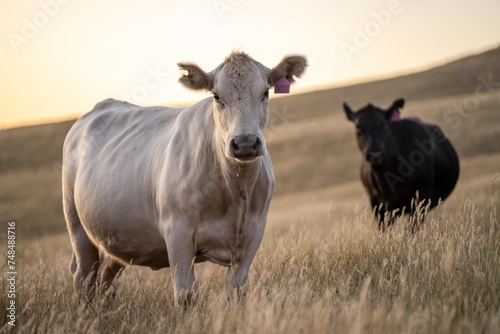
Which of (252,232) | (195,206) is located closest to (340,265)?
(252,232)

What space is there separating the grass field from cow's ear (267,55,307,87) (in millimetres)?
1656

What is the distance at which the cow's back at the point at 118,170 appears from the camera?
262 inches

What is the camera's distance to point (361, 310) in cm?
480

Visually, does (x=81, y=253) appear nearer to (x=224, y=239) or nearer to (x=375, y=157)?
(x=224, y=239)

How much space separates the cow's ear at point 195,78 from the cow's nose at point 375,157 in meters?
6.42

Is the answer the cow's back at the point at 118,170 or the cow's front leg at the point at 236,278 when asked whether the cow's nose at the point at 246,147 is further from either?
the cow's back at the point at 118,170

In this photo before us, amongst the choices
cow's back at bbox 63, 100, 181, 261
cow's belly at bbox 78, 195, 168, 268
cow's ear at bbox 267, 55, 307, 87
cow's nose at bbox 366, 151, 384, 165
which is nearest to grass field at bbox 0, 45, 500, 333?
cow's belly at bbox 78, 195, 168, 268

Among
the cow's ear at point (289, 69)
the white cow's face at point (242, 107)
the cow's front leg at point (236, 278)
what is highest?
the cow's ear at point (289, 69)

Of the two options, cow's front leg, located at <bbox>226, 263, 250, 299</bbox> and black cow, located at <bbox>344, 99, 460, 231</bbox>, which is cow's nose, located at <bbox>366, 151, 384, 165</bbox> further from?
cow's front leg, located at <bbox>226, 263, 250, 299</bbox>

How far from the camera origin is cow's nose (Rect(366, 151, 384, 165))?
40.0 ft

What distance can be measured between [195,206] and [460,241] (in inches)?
97.8

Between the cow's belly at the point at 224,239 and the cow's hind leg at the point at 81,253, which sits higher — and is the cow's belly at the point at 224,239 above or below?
above

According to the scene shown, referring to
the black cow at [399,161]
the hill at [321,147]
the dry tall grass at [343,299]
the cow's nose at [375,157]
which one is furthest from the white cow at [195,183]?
the hill at [321,147]

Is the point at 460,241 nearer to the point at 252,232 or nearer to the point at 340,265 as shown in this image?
the point at 340,265
